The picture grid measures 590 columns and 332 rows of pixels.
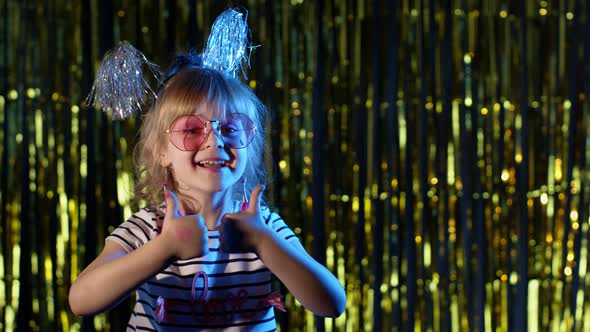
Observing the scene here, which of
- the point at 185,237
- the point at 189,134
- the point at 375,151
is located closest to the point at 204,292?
the point at 185,237

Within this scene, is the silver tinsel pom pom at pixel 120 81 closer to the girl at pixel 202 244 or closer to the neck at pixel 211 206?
the girl at pixel 202 244

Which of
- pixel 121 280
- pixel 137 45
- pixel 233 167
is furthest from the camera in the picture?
pixel 137 45

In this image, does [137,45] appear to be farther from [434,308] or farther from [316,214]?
[434,308]

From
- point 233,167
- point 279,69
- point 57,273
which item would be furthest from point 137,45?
point 233,167

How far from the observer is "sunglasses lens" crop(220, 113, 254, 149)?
3.91 ft

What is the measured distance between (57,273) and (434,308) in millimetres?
1042

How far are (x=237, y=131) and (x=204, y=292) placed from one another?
0.24 metres

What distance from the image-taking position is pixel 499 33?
2215mm

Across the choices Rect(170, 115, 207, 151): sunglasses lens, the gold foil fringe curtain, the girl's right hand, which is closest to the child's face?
Rect(170, 115, 207, 151): sunglasses lens

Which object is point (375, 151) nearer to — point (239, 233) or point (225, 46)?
point (225, 46)

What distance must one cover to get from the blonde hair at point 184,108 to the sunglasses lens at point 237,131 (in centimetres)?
1

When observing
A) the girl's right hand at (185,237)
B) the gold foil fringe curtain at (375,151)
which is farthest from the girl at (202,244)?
the gold foil fringe curtain at (375,151)

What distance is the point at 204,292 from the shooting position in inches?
45.3

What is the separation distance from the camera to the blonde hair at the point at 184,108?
3.96ft
